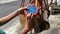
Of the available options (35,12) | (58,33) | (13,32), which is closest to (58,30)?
(58,33)

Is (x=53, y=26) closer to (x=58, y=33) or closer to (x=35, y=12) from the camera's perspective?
(x=58, y=33)

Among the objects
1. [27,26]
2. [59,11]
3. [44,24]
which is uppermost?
[27,26]

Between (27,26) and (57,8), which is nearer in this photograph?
(27,26)

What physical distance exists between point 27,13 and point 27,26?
3.5 inches

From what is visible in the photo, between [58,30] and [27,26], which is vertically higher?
[27,26]

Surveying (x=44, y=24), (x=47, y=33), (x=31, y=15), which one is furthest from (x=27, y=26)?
(x=47, y=33)

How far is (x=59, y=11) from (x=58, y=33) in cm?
203

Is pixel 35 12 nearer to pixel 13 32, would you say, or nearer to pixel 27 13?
pixel 27 13

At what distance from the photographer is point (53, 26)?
3168 millimetres

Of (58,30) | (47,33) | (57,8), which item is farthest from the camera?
(57,8)

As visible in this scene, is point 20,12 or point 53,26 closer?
point 20,12

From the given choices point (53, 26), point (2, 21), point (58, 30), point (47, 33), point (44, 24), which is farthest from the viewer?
point (53, 26)

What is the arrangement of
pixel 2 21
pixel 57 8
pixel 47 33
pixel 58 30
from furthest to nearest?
1. pixel 57 8
2. pixel 58 30
3. pixel 47 33
4. pixel 2 21

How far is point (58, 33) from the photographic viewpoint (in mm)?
2797
